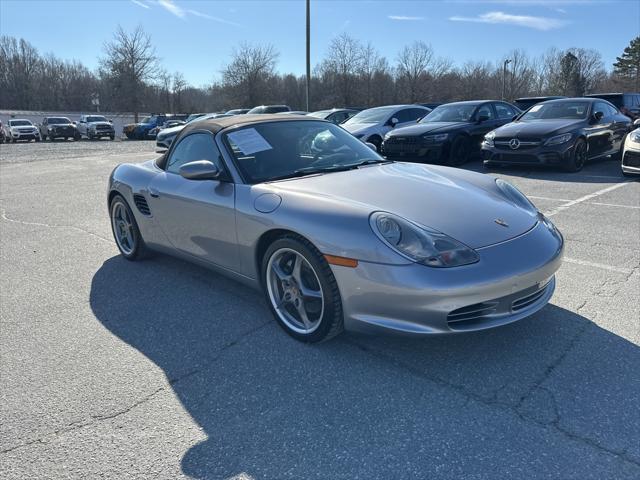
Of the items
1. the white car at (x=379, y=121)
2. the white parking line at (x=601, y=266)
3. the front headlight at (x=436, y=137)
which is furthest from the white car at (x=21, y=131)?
the white parking line at (x=601, y=266)

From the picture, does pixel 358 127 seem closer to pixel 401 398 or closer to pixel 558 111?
pixel 558 111

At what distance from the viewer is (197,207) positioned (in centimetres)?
365

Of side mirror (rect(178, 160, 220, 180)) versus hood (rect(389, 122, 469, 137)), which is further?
hood (rect(389, 122, 469, 137))

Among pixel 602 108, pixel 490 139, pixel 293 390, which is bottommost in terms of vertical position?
pixel 293 390

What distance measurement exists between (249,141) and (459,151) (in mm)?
7966

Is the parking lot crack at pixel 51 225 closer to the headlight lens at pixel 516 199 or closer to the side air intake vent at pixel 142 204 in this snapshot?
the side air intake vent at pixel 142 204

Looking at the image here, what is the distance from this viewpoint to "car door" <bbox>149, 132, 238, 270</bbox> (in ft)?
11.2

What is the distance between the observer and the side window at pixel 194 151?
3.74 meters

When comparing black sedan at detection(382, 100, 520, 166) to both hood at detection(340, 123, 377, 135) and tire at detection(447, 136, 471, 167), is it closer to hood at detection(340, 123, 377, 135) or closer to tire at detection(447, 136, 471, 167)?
tire at detection(447, 136, 471, 167)

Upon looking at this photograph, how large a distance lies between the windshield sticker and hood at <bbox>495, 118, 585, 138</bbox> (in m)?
7.18

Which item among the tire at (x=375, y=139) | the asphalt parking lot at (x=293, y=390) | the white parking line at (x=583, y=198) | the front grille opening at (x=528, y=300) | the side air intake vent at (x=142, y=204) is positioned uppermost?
the tire at (x=375, y=139)

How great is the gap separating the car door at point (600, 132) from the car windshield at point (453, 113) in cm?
255

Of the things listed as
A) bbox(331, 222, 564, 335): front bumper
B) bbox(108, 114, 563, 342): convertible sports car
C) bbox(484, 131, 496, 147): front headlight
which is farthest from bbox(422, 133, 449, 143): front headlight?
bbox(331, 222, 564, 335): front bumper

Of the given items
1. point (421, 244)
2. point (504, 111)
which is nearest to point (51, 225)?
point (421, 244)
